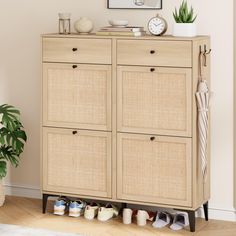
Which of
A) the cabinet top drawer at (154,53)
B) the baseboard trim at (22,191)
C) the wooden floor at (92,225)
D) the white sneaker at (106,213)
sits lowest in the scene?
the wooden floor at (92,225)

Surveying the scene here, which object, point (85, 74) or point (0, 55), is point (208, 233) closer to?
point (85, 74)

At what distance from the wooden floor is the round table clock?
4.27 feet

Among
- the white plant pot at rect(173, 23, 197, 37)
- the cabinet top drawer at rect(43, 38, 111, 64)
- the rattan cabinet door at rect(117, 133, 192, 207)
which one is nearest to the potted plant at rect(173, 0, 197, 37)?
the white plant pot at rect(173, 23, 197, 37)

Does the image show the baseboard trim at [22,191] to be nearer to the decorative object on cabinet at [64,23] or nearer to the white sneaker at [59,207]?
the white sneaker at [59,207]

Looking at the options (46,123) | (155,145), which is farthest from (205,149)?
(46,123)

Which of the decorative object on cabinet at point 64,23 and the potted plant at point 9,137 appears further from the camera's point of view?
the potted plant at point 9,137

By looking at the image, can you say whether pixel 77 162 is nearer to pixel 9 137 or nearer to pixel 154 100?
pixel 9 137

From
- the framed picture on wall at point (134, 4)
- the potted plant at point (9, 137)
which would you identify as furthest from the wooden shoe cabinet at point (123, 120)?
the framed picture on wall at point (134, 4)

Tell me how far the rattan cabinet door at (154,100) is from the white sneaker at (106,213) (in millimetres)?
582

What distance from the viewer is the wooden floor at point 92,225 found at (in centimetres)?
491

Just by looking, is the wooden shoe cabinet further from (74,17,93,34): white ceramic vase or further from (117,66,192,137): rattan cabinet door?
(74,17,93,34): white ceramic vase

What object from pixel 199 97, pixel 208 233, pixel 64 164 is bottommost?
pixel 208 233

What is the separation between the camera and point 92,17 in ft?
17.6

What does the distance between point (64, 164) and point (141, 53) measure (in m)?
0.98
